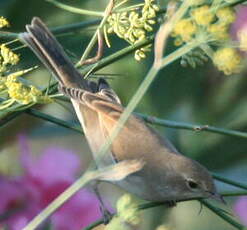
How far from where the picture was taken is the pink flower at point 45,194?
0.98 metres

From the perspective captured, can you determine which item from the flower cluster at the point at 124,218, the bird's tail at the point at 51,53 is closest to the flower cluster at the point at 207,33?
the flower cluster at the point at 124,218

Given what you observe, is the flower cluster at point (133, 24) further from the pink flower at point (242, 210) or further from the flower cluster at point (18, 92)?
the pink flower at point (242, 210)

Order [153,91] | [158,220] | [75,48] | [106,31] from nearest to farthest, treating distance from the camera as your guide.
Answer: [106,31], [158,220], [75,48], [153,91]

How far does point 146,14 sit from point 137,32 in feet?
0.11

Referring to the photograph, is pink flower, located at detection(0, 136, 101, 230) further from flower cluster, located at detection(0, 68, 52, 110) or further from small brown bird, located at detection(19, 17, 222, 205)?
small brown bird, located at detection(19, 17, 222, 205)

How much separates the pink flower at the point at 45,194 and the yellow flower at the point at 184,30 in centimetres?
29

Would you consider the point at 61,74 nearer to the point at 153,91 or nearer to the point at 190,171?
the point at 190,171

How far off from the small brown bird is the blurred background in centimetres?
49

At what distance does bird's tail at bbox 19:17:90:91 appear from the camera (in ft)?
4.29

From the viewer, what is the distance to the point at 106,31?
1.30 meters

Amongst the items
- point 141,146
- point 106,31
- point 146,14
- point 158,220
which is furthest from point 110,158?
point 158,220

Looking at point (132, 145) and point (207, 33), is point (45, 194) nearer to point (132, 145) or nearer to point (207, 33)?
point (207, 33)

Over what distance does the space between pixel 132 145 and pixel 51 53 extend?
27 centimetres

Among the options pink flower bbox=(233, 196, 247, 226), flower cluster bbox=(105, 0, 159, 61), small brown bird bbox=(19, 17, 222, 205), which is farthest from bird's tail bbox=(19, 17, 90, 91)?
pink flower bbox=(233, 196, 247, 226)
